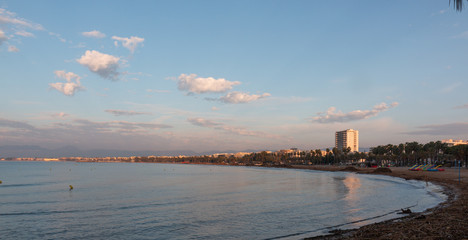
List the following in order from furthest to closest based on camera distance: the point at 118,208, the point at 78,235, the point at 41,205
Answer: the point at 41,205 < the point at 118,208 < the point at 78,235

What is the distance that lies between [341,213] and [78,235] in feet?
71.1

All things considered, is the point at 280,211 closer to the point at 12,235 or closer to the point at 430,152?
the point at 12,235

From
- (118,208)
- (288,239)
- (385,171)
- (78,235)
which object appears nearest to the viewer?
(288,239)

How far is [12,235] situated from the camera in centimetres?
2077

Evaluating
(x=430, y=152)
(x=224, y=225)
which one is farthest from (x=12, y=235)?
Result: (x=430, y=152)

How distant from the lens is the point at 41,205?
34.8m

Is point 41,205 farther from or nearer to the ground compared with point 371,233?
nearer to the ground

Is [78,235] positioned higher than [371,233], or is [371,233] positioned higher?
[371,233]

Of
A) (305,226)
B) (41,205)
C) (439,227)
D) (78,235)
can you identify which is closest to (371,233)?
(439,227)

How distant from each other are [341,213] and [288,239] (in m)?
11.1

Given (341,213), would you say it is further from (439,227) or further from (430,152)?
(430,152)

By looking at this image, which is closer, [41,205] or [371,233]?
[371,233]

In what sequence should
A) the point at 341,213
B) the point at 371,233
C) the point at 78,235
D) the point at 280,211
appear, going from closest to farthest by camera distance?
the point at 371,233 < the point at 78,235 < the point at 341,213 < the point at 280,211

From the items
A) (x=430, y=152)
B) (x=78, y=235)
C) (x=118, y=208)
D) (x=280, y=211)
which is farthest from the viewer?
(x=430, y=152)
